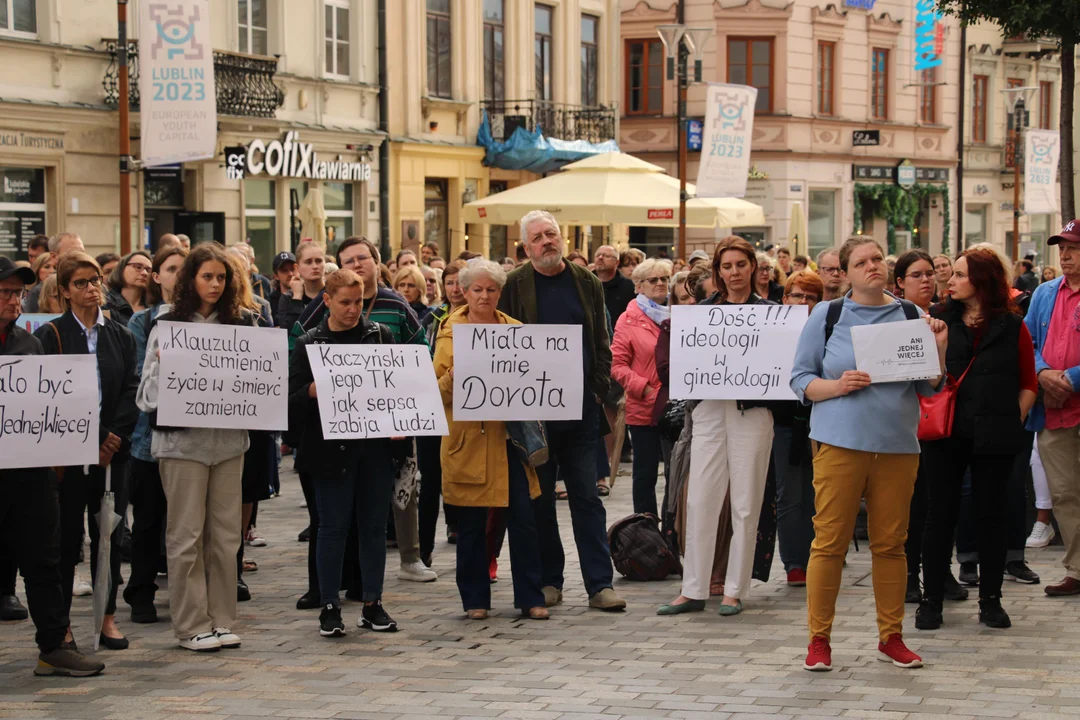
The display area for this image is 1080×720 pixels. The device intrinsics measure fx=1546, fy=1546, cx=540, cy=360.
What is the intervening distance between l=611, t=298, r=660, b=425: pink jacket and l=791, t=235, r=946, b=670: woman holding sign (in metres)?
3.00

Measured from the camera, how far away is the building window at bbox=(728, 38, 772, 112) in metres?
41.0

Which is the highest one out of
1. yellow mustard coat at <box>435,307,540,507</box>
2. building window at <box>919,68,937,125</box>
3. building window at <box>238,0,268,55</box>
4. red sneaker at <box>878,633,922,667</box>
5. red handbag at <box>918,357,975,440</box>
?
building window at <box>919,68,937,125</box>

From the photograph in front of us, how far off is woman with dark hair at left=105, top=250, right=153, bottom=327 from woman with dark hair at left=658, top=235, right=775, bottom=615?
3.37 m

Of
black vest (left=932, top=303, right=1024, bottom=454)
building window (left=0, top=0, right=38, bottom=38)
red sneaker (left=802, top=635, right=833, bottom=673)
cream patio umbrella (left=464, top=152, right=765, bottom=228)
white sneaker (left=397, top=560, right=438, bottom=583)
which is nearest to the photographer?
red sneaker (left=802, top=635, right=833, bottom=673)

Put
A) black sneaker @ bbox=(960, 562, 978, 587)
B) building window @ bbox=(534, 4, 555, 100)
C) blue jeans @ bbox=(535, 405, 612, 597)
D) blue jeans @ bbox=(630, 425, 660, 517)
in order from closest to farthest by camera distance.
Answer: blue jeans @ bbox=(535, 405, 612, 597)
black sneaker @ bbox=(960, 562, 978, 587)
blue jeans @ bbox=(630, 425, 660, 517)
building window @ bbox=(534, 4, 555, 100)

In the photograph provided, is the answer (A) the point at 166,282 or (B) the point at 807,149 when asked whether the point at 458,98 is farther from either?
(A) the point at 166,282

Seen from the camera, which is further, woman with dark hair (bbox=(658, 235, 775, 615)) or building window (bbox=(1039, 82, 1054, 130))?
building window (bbox=(1039, 82, 1054, 130))

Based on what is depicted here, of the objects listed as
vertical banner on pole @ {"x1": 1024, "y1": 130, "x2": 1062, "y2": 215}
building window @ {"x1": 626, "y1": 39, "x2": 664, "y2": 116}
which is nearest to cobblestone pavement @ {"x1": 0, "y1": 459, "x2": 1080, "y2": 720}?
vertical banner on pole @ {"x1": 1024, "y1": 130, "x2": 1062, "y2": 215}

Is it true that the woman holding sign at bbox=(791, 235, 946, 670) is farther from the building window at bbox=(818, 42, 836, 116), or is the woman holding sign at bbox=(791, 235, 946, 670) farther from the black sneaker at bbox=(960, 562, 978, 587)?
the building window at bbox=(818, 42, 836, 116)

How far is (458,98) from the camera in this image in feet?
98.3

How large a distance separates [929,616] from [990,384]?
1226 millimetres

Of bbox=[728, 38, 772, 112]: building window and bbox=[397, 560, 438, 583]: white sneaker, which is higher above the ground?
bbox=[728, 38, 772, 112]: building window

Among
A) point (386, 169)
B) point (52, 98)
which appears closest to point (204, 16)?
point (52, 98)

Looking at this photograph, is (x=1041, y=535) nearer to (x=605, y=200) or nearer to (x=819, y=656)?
(x=819, y=656)
